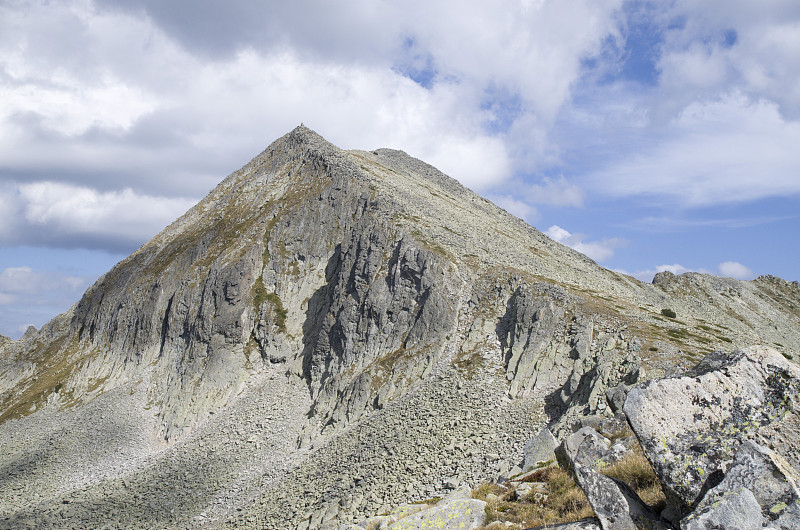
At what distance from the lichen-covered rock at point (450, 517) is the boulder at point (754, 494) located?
7129 millimetres

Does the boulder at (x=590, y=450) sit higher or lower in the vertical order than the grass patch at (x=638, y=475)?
higher

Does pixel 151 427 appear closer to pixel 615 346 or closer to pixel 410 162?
pixel 615 346

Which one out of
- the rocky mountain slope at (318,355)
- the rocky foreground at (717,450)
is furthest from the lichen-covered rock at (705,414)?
the rocky mountain slope at (318,355)

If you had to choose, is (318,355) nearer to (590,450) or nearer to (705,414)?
(590,450)

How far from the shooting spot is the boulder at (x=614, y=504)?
9.29 m

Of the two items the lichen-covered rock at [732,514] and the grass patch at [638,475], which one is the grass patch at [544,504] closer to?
the grass patch at [638,475]

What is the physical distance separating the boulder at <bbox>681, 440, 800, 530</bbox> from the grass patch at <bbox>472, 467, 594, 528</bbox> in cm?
398

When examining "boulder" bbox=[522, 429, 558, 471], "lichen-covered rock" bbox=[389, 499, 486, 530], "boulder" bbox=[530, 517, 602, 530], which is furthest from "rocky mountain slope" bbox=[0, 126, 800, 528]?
"boulder" bbox=[530, 517, 602, 530]

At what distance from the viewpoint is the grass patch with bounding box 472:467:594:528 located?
1241 cm

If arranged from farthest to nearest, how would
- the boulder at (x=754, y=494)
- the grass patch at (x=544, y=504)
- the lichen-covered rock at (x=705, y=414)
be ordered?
the grass patch at (x=544, y=504)
the lichen-covered rock at (x=705, y=414)
the boulder at (x=754, y=494)

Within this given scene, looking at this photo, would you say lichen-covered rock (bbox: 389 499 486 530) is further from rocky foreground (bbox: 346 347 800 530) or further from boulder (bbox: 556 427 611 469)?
rocky foreground (bbox: 346 347 800 530)

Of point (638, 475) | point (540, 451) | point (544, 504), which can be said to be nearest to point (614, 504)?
point (638, 475)

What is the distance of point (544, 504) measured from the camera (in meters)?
13.7

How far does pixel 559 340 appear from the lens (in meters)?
45.7
